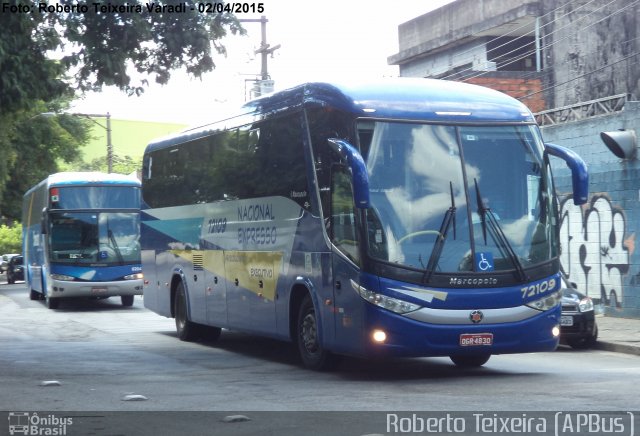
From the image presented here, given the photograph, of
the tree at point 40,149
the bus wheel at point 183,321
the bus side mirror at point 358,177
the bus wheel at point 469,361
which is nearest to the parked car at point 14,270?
the tree at point 40,149

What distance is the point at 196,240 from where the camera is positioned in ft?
59.9

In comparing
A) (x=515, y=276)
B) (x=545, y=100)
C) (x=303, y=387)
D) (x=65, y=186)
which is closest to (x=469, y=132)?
(x=515, y=276)

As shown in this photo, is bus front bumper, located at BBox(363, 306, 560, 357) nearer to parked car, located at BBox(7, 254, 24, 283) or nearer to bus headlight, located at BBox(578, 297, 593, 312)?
bus headlight, located at BBox(578, 297, 593, 312)

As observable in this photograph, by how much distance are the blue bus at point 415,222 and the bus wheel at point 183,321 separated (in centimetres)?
487

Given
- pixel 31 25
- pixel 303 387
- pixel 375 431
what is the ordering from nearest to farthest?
1. pixel 375 431
2. pixel 303 387
3. pixel 31 25

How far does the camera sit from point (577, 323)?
17391 mm

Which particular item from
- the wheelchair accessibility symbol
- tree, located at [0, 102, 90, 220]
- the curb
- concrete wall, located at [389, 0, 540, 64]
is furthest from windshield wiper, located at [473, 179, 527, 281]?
tree, located at [0, 102, 90, 220]

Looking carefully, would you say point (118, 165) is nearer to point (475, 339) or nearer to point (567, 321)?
point (567, 321)

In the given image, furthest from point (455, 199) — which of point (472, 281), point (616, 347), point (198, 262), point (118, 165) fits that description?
point (118, 165)

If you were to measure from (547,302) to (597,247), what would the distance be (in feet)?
35.1

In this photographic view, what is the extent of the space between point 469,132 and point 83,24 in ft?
19.1

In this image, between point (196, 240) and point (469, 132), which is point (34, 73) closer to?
point (196, 240)

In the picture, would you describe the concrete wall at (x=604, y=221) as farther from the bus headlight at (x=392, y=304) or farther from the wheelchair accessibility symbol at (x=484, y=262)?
the bus headlight at (x=392, y=304)

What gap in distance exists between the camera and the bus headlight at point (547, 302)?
12.8 m
